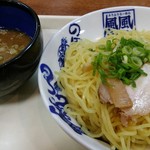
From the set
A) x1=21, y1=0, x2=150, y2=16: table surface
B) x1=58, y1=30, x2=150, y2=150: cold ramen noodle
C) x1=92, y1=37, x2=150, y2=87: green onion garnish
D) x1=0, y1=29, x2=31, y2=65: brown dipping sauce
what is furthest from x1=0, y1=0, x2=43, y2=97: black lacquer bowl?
x1=21, y1=0, x2=150, y2=16: table surface

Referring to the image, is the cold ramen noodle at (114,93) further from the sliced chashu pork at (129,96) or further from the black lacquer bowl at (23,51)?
the black lacquer bowl at (23,51)

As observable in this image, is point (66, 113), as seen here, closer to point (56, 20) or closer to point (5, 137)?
point (5, 137)

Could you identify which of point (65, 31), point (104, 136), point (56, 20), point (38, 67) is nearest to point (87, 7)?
point (56, 20)

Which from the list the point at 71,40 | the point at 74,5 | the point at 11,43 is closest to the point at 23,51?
the point at 11,43

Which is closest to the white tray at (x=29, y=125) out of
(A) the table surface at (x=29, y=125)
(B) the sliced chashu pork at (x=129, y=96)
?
(A) the table surface at (x=29, y=125)

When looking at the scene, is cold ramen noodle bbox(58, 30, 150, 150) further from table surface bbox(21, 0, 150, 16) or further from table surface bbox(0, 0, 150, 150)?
table surface bbox(21, 0, 150, 16)
